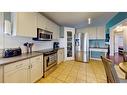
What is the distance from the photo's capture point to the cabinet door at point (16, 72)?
1901mm

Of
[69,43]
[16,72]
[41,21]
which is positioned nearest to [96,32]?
[69,43]

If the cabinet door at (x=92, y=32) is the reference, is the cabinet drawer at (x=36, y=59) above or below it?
below

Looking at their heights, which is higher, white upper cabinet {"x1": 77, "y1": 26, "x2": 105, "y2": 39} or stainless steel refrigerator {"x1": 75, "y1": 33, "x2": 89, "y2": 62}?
white upper cabinet {"x1": 77, "y1": 26, "x2": 105, "y2": 39}

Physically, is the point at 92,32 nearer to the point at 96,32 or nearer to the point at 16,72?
the point at 96,32

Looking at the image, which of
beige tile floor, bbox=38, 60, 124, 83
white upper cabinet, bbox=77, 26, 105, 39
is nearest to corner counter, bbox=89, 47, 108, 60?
white upper cabinet, bbox=77, 26, 105, 39

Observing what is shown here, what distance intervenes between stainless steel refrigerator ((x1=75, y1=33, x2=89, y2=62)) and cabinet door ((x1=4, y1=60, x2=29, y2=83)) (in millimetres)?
4365

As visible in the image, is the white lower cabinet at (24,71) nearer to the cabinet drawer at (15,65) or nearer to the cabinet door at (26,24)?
the cabinet drawer at (15,65)

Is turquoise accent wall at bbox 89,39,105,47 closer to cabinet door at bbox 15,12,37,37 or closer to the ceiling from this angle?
the ceiling

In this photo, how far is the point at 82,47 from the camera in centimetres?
659

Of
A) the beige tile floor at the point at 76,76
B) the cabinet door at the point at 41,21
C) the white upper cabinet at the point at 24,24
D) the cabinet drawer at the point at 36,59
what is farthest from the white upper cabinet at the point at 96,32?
the cabinet drawer at the point at 36,59

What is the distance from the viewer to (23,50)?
3367mm

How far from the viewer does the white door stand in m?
6.81

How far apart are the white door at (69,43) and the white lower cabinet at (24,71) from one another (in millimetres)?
3592
